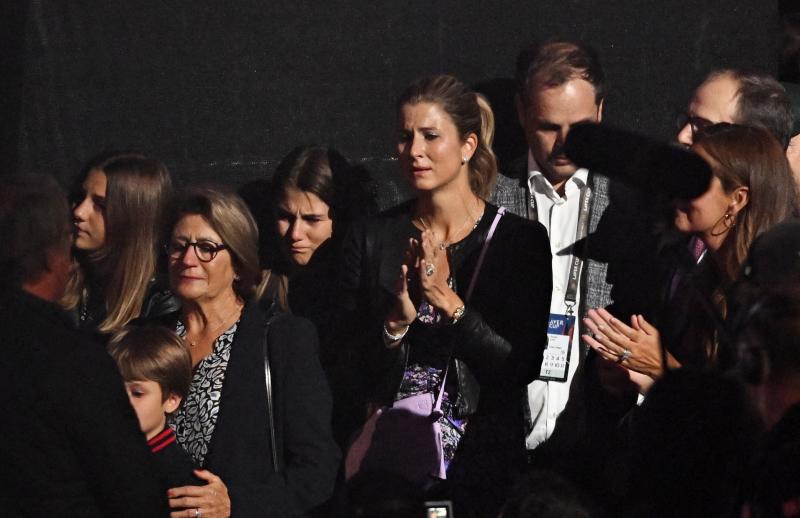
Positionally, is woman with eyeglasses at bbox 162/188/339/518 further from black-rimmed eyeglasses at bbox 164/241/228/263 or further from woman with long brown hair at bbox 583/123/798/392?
woman with long brown hair at bbox 583/123/798/392

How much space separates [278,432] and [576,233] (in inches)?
54.5

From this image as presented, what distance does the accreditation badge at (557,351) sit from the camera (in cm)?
450

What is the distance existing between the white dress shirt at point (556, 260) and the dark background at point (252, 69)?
742 mm

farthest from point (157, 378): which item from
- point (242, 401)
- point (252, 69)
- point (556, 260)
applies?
point (252, 69)

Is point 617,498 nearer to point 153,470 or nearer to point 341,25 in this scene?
point 153,470

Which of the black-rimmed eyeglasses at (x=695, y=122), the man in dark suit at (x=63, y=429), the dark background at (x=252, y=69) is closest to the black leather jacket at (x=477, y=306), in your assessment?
the black-rimmed eyeglasses at (x=695, y=122)

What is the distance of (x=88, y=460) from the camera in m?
3.09

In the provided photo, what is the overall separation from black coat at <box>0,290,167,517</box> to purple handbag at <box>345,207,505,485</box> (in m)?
1.18

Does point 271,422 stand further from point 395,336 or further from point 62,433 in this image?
point 62,433

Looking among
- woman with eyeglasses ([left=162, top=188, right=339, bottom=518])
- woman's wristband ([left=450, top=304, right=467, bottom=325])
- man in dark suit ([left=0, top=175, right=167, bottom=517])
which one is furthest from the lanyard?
man in dark suit ([left=0, top=175, right=167, bottom=517])

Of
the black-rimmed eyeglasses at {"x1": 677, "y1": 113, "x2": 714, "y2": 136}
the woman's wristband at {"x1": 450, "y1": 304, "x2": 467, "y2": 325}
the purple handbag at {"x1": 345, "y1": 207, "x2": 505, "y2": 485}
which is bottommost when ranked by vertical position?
the purple handbag at {"x1": 345, "y1": 207, "x2": 505, "y2": 485}

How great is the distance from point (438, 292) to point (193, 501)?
103 cm

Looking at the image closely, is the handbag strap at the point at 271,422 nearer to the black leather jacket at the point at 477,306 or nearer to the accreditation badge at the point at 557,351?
the black leather jacket at the point at 477,306

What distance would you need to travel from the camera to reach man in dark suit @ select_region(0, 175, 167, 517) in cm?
307
